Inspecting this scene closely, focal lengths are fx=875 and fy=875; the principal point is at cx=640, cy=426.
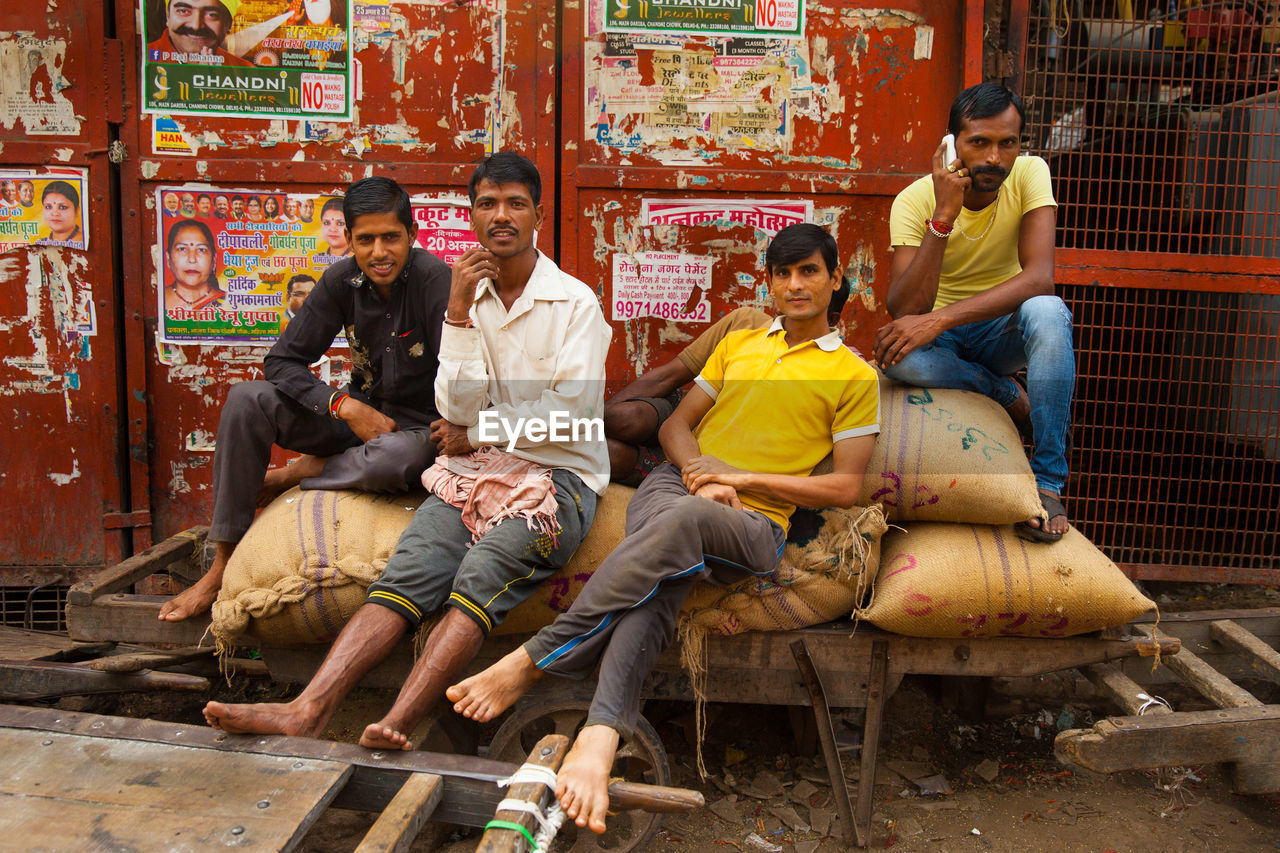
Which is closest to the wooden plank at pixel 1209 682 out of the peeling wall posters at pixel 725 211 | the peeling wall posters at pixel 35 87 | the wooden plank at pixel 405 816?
the peeling wall posters at pixel 725 211

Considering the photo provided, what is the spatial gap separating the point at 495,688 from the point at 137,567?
63.3 inches

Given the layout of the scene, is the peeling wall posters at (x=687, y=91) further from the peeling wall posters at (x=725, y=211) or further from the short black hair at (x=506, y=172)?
the short black hair at (x=506, y=172)

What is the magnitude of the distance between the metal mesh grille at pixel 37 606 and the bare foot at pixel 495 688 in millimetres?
2698

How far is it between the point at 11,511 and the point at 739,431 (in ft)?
11.0

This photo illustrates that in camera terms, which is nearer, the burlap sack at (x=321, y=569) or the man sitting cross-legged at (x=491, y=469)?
the man sitting cross-legged at (x=491, y=469)

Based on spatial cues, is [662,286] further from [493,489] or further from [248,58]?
[248,58]

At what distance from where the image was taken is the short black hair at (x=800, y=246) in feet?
9.30

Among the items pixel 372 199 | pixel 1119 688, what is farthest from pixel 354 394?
pixel 1119 688

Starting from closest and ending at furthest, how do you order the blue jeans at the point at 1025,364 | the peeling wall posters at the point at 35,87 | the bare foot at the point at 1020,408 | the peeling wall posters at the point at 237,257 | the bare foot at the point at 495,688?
the bare foot at the point at 495,688 < the blue jeans at the point at 1025,364 < the bare foot at the point at 1020,408 < the peeling wall posters at the point at 35,87 < the peeling wall posters at the point at 237,257

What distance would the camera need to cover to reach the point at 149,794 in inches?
78.4

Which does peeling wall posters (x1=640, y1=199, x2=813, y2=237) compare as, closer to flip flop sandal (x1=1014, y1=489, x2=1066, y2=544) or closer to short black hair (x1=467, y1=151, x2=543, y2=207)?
short black hair (x1=467, y1=151, x2=543, y2=207)

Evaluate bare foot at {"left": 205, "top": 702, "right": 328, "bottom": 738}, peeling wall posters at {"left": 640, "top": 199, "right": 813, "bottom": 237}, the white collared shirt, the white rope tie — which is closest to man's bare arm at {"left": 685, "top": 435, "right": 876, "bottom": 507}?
the white collared shirt

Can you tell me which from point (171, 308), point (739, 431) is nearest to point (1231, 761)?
point (739, 431)

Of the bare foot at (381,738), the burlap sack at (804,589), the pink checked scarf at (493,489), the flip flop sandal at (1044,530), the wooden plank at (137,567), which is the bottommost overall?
the bare foot at (381,738)
